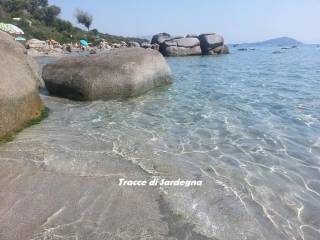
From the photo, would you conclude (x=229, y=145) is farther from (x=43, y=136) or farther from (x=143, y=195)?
(x=43, y=136)

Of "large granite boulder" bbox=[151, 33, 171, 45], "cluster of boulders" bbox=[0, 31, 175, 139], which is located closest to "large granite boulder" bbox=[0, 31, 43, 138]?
"cluster of boulders" bbox=[0, 31, 175, 139]

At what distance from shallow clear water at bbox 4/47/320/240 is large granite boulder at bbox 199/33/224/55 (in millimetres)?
33333

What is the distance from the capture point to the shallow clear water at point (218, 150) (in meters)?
4.06

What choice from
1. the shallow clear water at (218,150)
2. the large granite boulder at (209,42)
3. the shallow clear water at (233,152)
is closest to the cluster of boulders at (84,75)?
the shallow clear water at (218,150)

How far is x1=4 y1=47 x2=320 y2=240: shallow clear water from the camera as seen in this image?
4.06 m

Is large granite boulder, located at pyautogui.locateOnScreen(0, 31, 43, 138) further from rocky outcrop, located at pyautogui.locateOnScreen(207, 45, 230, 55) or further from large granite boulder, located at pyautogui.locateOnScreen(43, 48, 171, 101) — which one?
rocky outcrop, located at pyautogui.locateOnScreen(207, 45, 230, 55)

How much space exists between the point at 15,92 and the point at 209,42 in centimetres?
3870

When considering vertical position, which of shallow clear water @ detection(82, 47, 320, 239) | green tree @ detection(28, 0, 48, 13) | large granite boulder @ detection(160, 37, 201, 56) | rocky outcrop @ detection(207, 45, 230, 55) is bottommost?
rocky outcrop @ detection(207, 45, 230, 55)

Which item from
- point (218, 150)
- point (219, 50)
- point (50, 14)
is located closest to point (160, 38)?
point (219, 50)

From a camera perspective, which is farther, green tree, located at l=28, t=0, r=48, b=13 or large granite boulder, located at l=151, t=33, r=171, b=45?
green tree, located at l=28, t=0, r=48, b=13

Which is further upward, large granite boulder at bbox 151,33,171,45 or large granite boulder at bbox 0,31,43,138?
large granite boulder at bbox 0,31,43,138

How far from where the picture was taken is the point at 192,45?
4228cm

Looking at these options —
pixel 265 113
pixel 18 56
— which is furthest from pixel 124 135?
pixel 265 113

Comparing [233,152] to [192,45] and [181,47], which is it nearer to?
[181,47]
